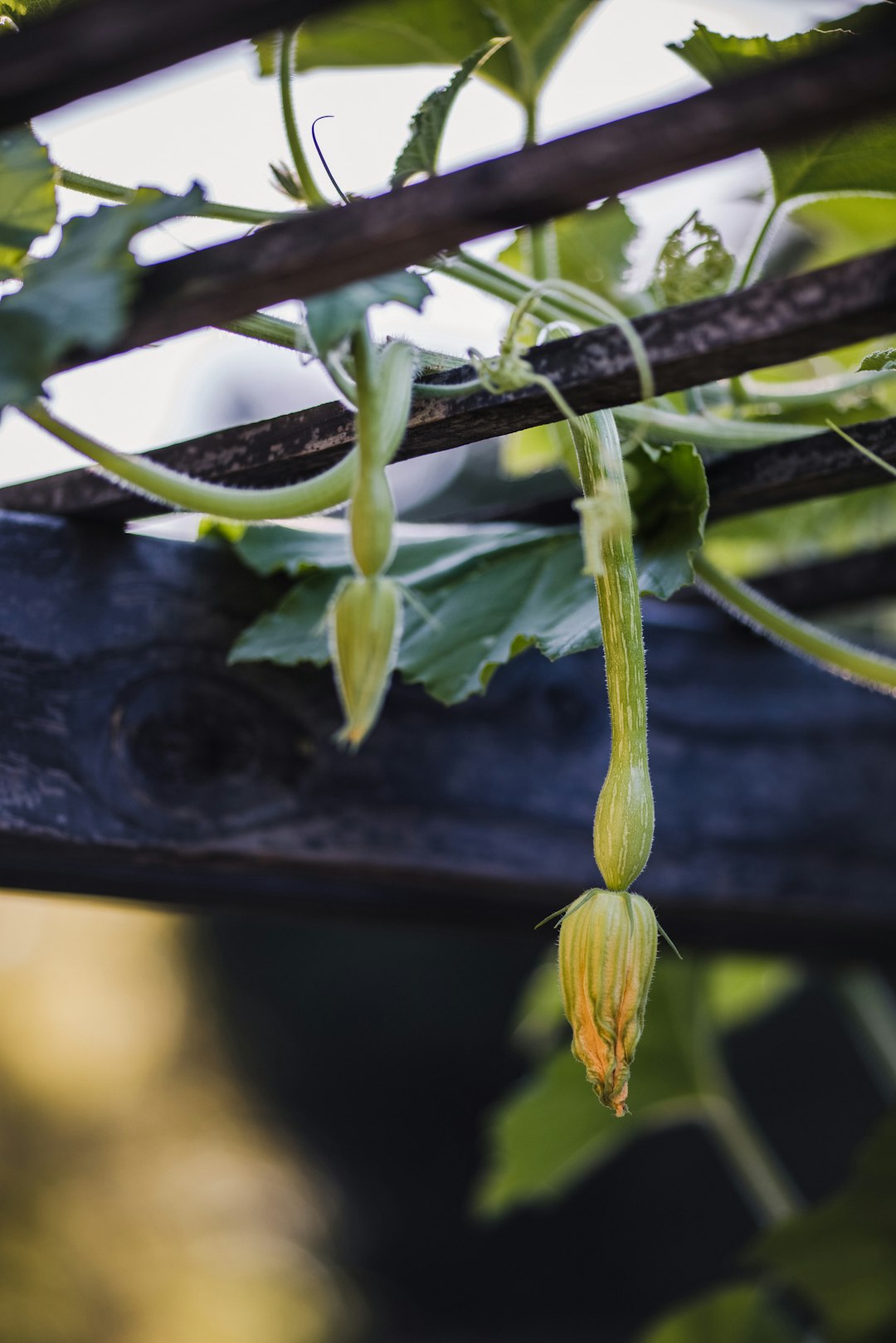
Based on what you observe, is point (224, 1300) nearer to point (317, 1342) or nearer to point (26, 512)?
point (317, 1342)

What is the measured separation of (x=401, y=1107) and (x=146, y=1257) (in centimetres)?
144

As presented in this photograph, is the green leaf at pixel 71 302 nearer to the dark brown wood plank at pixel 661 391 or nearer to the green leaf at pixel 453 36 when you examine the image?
the dark brown wood plank at pixel 661 391

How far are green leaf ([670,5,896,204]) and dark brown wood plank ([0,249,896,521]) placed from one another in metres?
0.15

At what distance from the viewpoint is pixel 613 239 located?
2.97 feet

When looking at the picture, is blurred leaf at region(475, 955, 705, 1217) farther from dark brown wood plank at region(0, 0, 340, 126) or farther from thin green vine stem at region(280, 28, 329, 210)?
dark brown wood plank at region(0, 0, 340, 126)

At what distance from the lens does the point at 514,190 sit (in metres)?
0.34

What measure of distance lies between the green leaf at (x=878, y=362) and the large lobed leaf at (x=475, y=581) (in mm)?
89

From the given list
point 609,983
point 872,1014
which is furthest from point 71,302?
point 872,1014

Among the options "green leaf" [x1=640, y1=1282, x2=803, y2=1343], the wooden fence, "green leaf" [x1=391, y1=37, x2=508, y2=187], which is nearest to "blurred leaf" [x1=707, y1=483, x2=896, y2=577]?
the wooden fence

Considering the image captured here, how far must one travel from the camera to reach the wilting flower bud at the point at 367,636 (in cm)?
39

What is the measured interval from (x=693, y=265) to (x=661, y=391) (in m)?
0.31

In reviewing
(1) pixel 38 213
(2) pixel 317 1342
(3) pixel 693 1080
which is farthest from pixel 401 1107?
(1) pixel 38 213

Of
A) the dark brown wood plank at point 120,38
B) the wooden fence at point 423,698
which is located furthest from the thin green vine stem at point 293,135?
the dark brown wood plank at point 120,38

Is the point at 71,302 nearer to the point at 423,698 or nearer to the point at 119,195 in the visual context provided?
the point at 119,195
